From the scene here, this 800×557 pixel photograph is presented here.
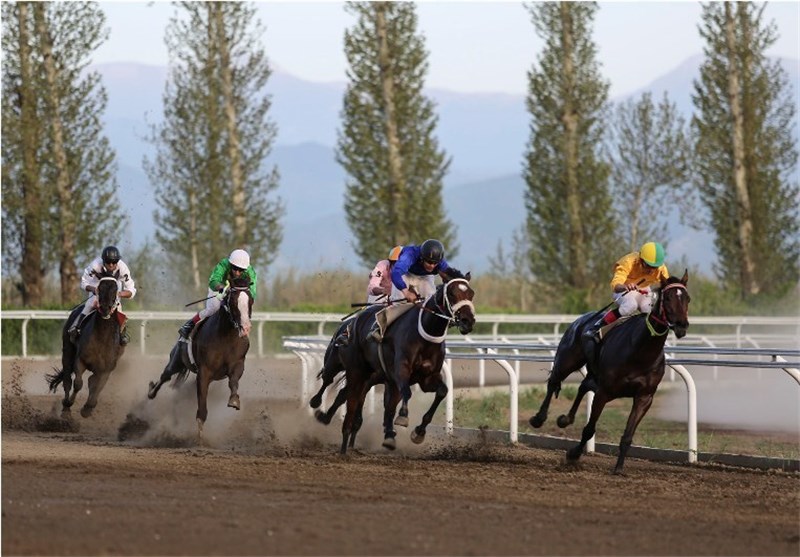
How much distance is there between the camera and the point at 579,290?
35.7 meters

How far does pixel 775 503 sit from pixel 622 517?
170 centimetres

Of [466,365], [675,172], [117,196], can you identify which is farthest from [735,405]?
[675,172]

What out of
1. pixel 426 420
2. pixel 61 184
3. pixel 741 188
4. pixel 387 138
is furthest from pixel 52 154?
pixel 426 420

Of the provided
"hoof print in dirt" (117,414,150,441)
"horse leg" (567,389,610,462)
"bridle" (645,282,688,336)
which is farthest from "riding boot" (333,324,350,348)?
A: "bridle" (645,282,688,336)

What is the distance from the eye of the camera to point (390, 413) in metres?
13.2

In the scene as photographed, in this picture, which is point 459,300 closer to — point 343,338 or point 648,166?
point 343,338

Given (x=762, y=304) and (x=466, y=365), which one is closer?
(x=466, y=365)

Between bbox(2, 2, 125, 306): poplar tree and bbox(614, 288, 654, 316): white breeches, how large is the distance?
21031 millimetres

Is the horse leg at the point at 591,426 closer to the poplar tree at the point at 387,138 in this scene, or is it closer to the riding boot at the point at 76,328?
the riding boot at the point at 76,328

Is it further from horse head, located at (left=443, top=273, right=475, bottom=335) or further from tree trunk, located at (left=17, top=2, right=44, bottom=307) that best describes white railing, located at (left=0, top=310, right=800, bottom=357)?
horse head, located at (left=443, top=273, right=475, bottom=335)

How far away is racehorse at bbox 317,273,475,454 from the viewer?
41.4 feet

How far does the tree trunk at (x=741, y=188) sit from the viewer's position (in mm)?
37719

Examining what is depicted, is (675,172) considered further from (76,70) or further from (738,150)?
(76,70)

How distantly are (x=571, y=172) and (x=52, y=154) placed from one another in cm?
1211
